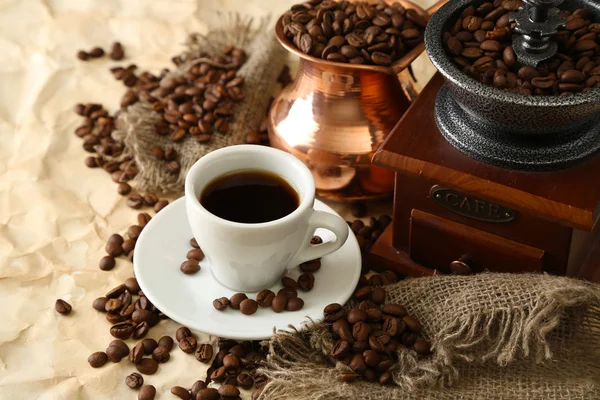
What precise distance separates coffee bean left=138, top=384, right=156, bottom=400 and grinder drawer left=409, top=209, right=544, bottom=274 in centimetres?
51

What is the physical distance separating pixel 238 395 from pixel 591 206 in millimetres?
602

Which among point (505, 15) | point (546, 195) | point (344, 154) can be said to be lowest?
point (344, 154)

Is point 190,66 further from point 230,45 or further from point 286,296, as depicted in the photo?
point 286,296

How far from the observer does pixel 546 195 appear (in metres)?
1.17

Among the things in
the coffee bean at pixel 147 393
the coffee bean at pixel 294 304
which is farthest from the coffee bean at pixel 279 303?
the coffee bean at pixel 147 393

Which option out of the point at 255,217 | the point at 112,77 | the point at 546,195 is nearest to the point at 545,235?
the point at 546,195

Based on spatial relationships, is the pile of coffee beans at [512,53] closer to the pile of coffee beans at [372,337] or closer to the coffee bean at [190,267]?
the pile of coffee beans at [372,337]

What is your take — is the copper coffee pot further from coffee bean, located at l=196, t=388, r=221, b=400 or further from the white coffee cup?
coffee bean, located at l=196, t=388, r=221, b=400

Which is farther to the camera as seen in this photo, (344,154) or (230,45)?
(230,45)

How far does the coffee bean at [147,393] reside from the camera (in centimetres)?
122

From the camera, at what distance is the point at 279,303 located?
49.3 inches

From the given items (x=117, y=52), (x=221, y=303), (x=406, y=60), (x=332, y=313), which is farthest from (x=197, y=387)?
(x=117, y=52)

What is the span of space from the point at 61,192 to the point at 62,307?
1.13ft

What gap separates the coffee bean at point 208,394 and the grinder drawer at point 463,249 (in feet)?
1.42
